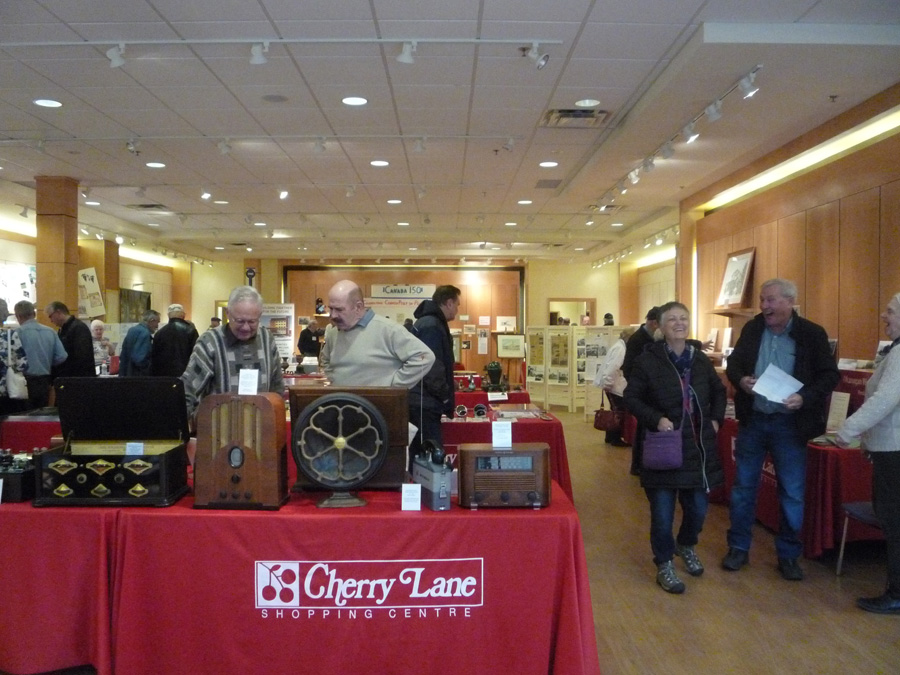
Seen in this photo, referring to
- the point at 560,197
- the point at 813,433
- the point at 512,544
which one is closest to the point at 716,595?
the point at 813,433

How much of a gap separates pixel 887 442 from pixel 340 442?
263 cm

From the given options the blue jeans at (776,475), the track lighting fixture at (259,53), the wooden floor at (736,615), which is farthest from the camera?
the track lighting fixture at (259,53)

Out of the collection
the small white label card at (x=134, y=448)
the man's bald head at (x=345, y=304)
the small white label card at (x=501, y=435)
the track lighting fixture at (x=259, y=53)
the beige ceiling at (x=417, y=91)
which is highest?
the beige ceiling at (x=417, y=91)

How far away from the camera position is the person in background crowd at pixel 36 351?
18.3 ft

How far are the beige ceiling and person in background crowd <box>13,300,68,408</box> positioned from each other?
184 cm

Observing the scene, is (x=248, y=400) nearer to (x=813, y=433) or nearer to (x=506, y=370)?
(x=813, y=433)

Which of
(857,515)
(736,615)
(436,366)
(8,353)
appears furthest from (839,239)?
(8,353)

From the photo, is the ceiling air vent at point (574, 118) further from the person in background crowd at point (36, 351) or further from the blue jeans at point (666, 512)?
the person in background crowd at point (36, 351)

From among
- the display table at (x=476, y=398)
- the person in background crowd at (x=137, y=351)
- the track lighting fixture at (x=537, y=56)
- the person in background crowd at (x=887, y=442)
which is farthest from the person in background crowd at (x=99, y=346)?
the person in background crowd at (x=887, y=442)

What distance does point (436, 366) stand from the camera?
13.3ft

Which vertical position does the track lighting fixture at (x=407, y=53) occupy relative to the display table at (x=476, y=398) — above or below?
above

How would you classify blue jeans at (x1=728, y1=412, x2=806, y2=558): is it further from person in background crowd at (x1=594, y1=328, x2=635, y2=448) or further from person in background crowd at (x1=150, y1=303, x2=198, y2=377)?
person in background crowd at (x1=150, y1=303, x2=198, y2=377)

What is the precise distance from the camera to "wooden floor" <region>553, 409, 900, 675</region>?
2918 millimetres

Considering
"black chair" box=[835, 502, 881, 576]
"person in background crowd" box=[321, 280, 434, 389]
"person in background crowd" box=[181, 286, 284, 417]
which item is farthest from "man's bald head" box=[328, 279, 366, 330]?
"black chair" box=[835, 502, 881, 576]
